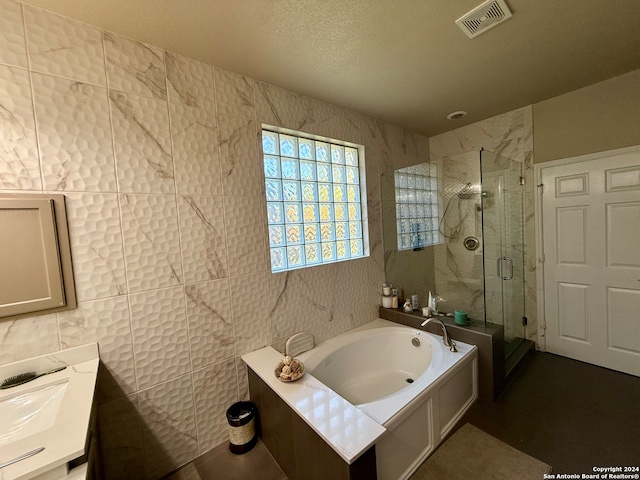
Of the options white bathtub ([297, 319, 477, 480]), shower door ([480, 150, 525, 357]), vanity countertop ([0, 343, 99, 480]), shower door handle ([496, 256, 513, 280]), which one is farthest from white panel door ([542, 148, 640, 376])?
vanity countertop ([0, 343, 99, 480])

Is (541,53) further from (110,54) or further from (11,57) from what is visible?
(11,57)

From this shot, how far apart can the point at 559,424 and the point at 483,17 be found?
2.72m

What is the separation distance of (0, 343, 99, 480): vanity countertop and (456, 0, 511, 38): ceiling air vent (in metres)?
2.58

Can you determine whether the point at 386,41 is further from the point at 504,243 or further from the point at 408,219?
the point at 504,243

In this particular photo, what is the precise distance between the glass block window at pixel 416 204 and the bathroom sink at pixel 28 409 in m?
2.84

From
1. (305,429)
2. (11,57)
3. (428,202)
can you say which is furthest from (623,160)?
(11,57)

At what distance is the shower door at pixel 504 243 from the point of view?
2.31 m

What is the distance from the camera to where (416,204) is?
2.86 meters

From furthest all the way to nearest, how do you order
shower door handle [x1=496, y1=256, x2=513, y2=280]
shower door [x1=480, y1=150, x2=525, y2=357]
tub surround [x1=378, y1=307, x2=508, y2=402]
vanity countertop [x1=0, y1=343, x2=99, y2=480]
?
shower door handle [x1=496, y1=256, x2=513, y2=280] < shower door [x1=480, y1=150, x2=525, y2=357] < tub surround [x1=378, y1=307, x2=508, y2=402] < vanity countertop [x1=0, y1=343, x2=99, y2=480]

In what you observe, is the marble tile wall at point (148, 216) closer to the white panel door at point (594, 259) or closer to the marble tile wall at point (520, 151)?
the marble tile wall at point (520, 151)

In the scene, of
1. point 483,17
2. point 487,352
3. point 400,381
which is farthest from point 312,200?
point 487,352

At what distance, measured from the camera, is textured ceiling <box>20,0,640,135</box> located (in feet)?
4.25

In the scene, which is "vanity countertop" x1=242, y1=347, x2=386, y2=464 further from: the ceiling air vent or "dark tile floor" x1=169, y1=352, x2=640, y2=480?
the ceiling air vent

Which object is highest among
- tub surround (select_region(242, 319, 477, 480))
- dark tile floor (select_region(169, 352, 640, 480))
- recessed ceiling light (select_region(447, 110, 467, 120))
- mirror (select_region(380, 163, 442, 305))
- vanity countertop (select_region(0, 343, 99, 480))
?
recessed ceiling light (select_region(447, 110, 467, 120))
